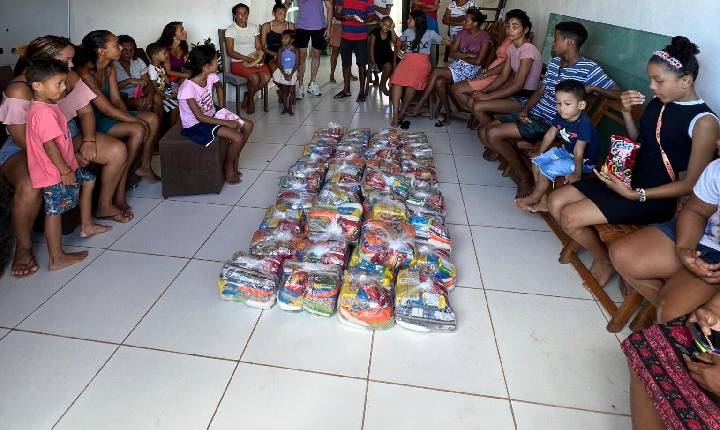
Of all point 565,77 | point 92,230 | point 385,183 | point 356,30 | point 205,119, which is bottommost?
point 92,230

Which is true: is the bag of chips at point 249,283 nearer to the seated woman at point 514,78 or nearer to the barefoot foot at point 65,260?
the barefoot foot at point 65,260

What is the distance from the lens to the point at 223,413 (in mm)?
1554

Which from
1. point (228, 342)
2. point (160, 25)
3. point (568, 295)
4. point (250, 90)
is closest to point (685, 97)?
point (568, 295)

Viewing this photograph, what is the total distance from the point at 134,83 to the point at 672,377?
11.8 feet

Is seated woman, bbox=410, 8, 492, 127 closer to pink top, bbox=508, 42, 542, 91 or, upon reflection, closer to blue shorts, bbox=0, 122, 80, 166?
pink top, bbox=508, 42, 542, 91

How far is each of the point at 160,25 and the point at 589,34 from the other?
393 centimetres

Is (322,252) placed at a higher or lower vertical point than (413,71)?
lower

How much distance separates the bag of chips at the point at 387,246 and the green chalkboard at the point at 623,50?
163 cm

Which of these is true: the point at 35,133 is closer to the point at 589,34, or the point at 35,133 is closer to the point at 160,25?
the point at 160,25

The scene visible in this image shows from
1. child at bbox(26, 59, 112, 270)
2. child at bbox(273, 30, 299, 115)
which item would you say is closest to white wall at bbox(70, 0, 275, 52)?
child at bbox(273, 30, 299, 115)

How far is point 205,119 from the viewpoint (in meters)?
3.02

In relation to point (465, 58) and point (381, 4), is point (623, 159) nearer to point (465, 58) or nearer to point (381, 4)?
point (465, 58)

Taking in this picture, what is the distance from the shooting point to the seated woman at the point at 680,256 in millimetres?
1637

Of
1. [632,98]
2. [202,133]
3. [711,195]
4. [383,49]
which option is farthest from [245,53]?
[711,195]
